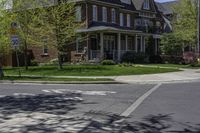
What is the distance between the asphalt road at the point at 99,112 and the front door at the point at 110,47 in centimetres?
2704

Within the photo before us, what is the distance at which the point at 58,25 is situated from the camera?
1377 inches

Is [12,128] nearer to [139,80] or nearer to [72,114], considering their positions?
[72,114]

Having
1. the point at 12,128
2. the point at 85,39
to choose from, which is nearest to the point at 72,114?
the point at 12,128

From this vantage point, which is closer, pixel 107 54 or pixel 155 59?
Answer: pixel 107 54

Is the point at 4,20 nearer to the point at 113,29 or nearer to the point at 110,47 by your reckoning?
the point at 113,29

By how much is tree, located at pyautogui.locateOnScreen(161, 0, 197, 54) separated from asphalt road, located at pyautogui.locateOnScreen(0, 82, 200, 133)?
96.1 ft

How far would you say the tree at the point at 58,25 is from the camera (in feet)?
114

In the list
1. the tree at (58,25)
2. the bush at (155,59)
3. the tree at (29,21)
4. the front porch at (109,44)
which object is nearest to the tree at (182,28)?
the bush at (155,59)

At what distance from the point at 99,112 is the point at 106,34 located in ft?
111

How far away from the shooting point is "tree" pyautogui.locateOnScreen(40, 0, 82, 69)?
3484 cm

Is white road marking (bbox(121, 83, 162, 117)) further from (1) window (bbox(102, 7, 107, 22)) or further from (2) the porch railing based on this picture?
(1) window (bbox(102, 7, 107, 22))

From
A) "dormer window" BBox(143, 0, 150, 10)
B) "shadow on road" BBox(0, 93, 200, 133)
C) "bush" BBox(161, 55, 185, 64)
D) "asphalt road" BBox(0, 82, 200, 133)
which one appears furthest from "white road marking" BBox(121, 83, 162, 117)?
"dormer window" BBox(143, 0, 150, 10)

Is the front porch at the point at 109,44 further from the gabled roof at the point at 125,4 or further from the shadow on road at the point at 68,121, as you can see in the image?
the shadow on road at the point at 68,121

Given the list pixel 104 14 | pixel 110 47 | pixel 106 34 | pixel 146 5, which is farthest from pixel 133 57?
pixel 146 5
